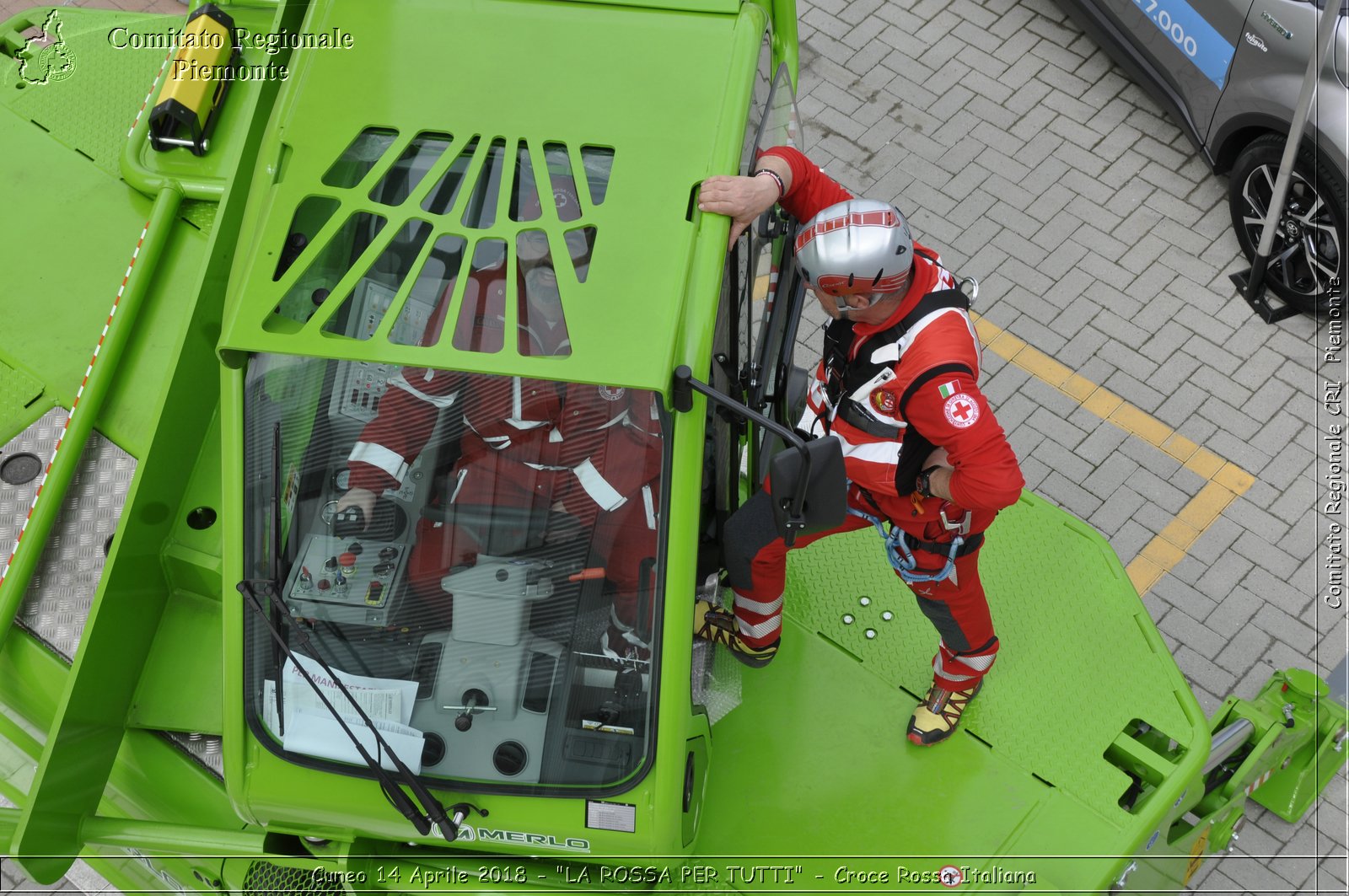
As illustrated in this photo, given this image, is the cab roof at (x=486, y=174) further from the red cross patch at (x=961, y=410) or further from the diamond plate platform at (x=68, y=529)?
the diamond plate platform at (x=68, y=529)

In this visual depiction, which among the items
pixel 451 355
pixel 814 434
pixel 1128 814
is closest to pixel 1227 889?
pixel 1128 814

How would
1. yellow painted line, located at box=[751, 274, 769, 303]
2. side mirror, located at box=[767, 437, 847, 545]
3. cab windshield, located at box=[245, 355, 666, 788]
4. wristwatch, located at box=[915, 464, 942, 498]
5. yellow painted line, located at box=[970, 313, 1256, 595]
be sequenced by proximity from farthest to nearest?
1. yellow painted line, located at box=[970, 313, 1256, 595]
2. yellow painted line, located at box=[751, 274, 769, 303]
3. wristwatch, located at box=[915, 464, 942, 498]
4. cab windshield, located at box=[245, 355, 666, 788]
5. side mirror, located at box=[767, 437, 847, 545]

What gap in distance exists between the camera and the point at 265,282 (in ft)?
10.6

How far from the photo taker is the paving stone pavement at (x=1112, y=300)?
5.69 meters

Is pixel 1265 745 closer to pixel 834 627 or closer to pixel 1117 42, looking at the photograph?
pixel 834 627

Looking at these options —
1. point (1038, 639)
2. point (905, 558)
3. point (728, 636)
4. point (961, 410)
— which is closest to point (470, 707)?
point (728, 636)

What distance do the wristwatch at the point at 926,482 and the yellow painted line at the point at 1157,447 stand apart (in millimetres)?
2364

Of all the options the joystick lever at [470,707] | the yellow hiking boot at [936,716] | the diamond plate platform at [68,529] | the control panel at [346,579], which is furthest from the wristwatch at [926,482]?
the diamond plate platform at [68,529]

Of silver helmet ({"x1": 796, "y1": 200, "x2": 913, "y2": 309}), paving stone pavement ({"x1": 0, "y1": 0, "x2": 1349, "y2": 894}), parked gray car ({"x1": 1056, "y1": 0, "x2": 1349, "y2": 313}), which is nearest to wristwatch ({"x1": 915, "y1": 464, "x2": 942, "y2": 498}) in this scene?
silver helmet ({"x1": 796, "y1": 200, "x2": 913, "y2": 309})

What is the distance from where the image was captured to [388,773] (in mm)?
3209

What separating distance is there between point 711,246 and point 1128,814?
207 cm

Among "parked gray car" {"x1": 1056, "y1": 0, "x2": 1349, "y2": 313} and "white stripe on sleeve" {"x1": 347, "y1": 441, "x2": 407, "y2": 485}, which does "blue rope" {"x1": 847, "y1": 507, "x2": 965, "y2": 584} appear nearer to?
"white stripe on sleeve" {"x1": 347, "y1": 441, "x2": 407, "y2": 485}

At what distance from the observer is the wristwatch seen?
144 inches

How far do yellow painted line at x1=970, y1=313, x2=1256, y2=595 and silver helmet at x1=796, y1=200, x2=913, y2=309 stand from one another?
2.82m
